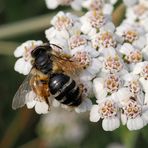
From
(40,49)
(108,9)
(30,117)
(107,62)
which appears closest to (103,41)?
(107,62)

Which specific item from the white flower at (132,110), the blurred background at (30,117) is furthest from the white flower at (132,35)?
the blurred background at (30,117)

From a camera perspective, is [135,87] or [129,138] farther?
[129,138]

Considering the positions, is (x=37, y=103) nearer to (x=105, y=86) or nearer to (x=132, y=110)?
(x=105, y=86)

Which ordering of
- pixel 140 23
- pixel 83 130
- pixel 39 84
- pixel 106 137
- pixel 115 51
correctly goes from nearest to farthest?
pixel 39 84 → pixel 115 51 → pixel 140 23 → pixel 106 137 → pixel 83 130

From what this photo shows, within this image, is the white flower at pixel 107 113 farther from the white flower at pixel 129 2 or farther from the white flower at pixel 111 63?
the white flower at pixel 129 2

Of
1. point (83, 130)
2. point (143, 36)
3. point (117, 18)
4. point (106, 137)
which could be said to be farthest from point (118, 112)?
point (83, 130)

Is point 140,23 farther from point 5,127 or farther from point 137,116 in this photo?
point 5,127

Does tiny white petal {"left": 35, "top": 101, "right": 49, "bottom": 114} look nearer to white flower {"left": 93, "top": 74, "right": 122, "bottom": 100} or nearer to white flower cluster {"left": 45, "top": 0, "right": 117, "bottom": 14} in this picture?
white flower {"left": 93, "top": 74, "right": 122, "bottom": 100}
